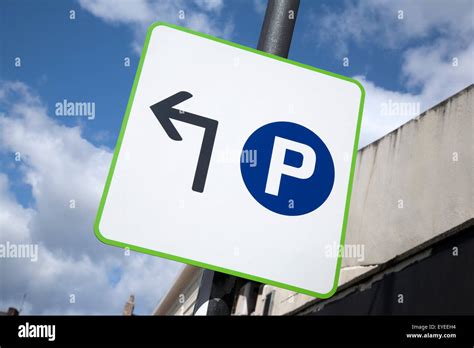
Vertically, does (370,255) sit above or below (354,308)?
above

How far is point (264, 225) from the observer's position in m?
1.64

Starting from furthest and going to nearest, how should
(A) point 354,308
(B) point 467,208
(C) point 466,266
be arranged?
(A) point 354,308
(B) point 467,208
(C) point 466,266

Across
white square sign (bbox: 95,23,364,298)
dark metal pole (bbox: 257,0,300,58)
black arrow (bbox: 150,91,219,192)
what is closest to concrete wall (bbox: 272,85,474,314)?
white square sign (bbox: 95,23,364,298)

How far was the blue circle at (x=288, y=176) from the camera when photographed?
1677 millimetres

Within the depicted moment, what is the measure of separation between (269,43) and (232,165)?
1.92ft

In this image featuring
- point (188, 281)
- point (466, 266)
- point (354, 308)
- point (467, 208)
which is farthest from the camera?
point (188, 281)

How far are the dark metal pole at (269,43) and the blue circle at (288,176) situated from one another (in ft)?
1.06

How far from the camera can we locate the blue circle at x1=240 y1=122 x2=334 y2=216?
168 centimetres

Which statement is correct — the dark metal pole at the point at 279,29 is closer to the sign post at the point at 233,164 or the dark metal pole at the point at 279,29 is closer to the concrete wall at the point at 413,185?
the sign post at the point at 233,164

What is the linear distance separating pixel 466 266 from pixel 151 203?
9.11 ft

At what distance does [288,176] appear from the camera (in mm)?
1710

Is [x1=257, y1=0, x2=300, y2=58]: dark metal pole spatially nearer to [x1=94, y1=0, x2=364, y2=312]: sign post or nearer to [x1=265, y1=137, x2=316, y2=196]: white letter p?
[x1=94, y1=0, x2=364, y2=312]: sign post

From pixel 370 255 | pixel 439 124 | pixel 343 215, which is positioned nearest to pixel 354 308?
pixel 370 255
